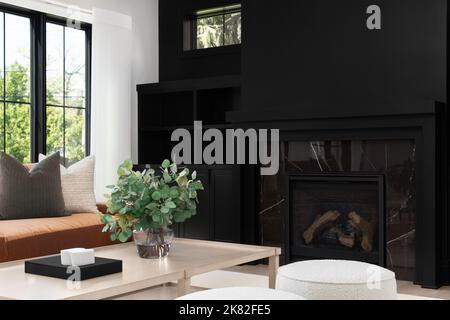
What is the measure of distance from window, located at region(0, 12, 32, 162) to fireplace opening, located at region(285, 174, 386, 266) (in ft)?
7.49

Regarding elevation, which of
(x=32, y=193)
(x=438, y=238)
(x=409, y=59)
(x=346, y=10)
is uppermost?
(x=346, y=10)

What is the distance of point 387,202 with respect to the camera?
4.54 meters

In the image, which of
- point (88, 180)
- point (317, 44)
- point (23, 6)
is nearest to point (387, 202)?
point (317, 44)

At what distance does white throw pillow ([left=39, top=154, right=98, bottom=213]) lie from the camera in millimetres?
4668

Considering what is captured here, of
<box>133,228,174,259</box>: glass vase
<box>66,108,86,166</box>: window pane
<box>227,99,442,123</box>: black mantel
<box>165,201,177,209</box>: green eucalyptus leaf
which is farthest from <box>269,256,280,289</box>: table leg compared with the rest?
<box>66,108,86,166</box>: window pane

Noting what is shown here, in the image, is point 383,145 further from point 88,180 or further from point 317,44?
point 88,180

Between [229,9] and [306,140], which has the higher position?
[229,9]

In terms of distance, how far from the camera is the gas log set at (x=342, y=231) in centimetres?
470

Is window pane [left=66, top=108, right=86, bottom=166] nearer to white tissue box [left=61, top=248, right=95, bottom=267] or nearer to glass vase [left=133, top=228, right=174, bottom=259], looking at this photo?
glass vase [left=133, top=228, right=174, bottom=259]

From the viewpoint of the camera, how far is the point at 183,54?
20.2 feet

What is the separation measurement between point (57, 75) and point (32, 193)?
1651 millimetres

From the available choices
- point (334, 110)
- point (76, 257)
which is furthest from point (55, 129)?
point (76, 257)

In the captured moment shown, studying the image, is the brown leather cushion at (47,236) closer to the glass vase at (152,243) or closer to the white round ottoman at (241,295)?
the glass vase at (152,243)

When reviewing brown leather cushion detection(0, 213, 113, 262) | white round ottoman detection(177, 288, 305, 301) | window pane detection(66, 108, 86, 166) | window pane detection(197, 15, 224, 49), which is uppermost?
window pane detection(197, 15, 224, 49)
